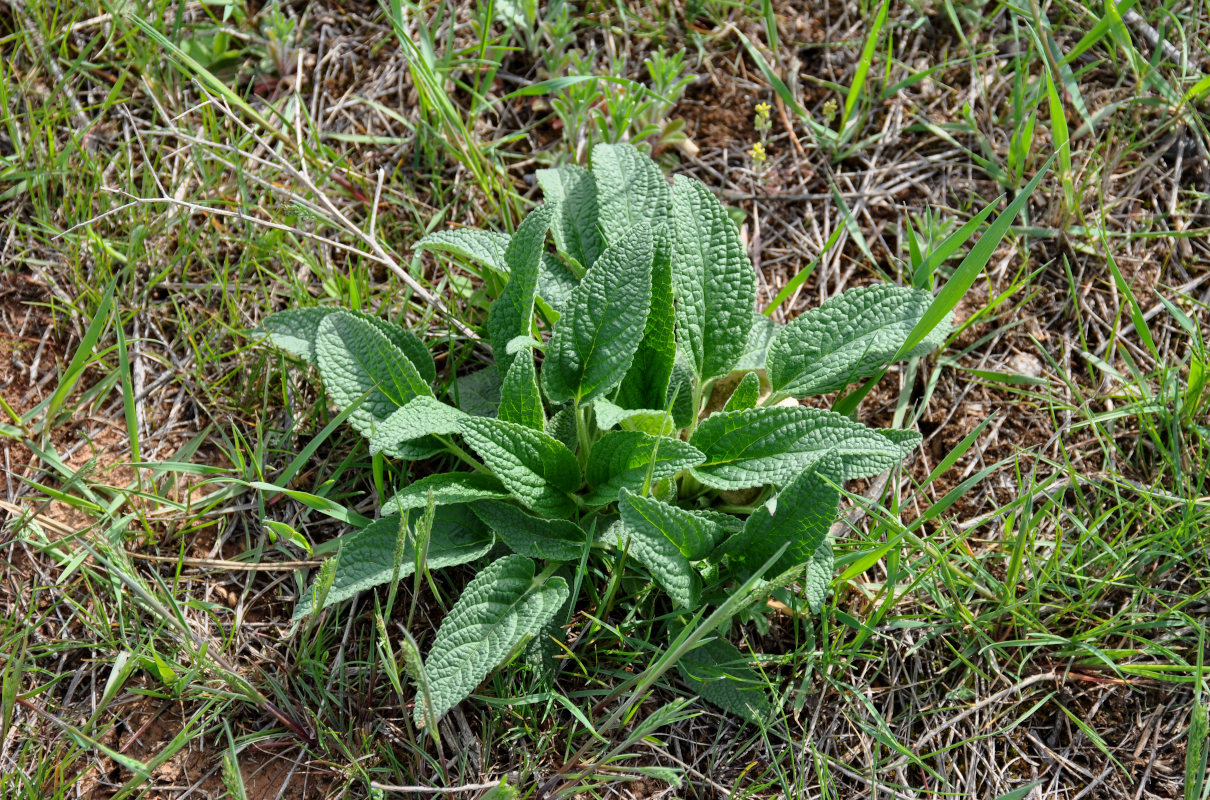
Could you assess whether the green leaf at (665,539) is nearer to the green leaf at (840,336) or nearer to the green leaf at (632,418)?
the green leaf at (632,418)

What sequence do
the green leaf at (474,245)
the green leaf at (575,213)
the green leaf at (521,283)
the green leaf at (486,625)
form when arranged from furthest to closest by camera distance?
1. the green leaf at (575,213)
2. the green leaf at (474,245)
3. the green leaf at (521,283)
4. the green leaf at (486,625)

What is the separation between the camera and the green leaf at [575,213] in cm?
220

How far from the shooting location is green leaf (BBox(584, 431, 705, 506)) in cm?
180

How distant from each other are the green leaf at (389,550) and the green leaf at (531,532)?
0.04 meters

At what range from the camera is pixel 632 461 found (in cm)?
186

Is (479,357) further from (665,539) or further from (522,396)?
(665,539)

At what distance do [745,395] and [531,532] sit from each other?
0.54 meters

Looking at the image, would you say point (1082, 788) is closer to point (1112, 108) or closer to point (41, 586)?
point (1112, 108)

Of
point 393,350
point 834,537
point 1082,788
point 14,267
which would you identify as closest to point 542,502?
point 393,350

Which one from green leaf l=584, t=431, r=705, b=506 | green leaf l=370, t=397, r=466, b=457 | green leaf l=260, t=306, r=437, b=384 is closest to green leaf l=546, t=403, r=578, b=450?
green leaf l=584, t=431, r=705, b=506

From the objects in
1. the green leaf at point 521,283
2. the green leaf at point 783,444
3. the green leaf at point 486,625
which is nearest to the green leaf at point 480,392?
the green leaf at point 521,283

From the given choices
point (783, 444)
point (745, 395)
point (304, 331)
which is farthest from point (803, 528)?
point (304, 331)

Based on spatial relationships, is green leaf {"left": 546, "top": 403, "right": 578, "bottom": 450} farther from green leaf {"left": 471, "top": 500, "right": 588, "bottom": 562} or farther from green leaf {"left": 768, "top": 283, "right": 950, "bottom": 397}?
green leaf {"left": 768, "top": 283, "right": 950, "bottom": 397}

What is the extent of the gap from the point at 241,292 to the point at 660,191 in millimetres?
1093
